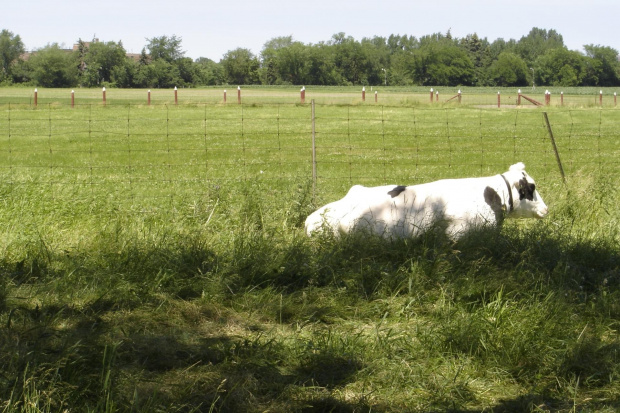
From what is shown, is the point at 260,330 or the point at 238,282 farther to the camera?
the point at 238,282

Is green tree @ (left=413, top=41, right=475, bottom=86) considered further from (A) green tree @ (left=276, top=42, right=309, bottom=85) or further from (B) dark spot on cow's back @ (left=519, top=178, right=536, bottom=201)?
(B) dark spot on cow's back @ (left=519, top=178, right=536, bottom=201)

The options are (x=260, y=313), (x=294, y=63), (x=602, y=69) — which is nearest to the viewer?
(x=260, y=313)

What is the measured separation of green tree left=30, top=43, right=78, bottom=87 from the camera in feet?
288

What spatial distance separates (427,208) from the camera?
7.33m

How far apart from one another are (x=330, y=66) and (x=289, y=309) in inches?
4169

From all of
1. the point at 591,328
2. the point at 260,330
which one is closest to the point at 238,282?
the point at 260,330

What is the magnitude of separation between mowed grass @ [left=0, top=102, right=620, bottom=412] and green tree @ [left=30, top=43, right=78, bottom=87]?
85291 mm

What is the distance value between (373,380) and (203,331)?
1358 millimetres

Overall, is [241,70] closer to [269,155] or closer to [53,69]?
[53,69]

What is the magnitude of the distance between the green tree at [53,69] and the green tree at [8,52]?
6.39m

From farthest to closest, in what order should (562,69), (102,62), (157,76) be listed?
(562,69) < (102,62) < (157,76)

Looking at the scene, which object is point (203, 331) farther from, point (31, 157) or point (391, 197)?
point (31, 157)

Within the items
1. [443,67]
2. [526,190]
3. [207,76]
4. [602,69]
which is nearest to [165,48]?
[207,76]

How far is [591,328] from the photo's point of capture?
5.20 m
